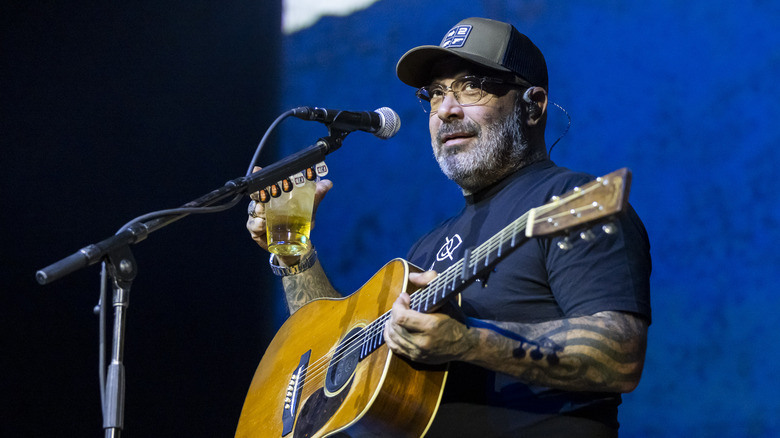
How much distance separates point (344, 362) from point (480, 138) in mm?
811

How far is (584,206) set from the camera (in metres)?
1.36

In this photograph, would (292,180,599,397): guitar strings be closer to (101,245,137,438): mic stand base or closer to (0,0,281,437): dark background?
(101,245,137,438): mic stand base

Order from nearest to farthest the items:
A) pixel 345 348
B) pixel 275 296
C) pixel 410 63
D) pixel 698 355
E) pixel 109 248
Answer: pixel 109 248 < pixel 345 348 < pixel 410 63 < pixel 698 355 < pixel 275 296

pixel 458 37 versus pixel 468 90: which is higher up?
pixel 458 37

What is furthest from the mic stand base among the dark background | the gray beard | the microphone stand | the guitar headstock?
the dark background

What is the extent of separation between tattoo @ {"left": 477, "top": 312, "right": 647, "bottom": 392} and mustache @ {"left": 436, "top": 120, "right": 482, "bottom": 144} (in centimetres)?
81

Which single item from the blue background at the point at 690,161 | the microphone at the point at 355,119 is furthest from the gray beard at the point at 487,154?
the blue background at the point at 690,161

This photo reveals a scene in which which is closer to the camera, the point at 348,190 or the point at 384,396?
the point at 384,396

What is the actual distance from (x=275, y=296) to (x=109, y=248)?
2.47m

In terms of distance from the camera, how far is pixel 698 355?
103 inches

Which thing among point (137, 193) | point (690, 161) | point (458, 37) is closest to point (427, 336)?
point (458, 37)

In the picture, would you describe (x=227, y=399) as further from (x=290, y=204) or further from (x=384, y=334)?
(x=384, y=334)

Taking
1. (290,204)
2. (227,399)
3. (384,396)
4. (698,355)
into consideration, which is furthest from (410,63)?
(227,399)

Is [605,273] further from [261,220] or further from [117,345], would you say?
[261,220]
